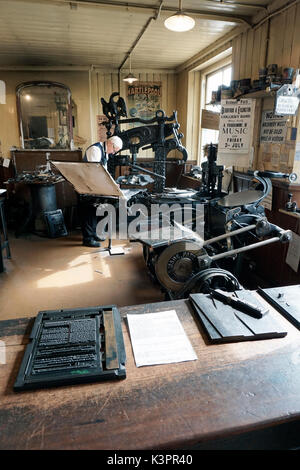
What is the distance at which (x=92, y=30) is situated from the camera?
457 cm

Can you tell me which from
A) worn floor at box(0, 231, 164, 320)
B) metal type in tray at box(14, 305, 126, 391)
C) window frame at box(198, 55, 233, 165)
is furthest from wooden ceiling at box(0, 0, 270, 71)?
metal type in tray at box(14, 305, 126, 391)

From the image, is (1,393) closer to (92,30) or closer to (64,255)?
(64,255)

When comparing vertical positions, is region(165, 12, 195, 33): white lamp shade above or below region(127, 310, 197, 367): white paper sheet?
above

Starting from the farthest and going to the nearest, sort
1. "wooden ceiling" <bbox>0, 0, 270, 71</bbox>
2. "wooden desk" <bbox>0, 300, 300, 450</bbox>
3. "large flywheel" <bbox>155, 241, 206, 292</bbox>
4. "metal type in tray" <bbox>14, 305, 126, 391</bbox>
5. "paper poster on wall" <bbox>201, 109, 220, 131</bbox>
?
"paper poster on wall" <bbox>201, 109, 220, 131</bbox> < "wooden ceiling" <bbox>0, 0, 270, 71</bbox> < "large flywheel" <bbox>155, 241, 206, 292</bbox> < "metal type in tray" <bbox>14, 305, 126, 391</bbox> < "wooden desk" <bbox>0, 300, 300, 450</bbox>

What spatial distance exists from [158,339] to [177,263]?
138 cm

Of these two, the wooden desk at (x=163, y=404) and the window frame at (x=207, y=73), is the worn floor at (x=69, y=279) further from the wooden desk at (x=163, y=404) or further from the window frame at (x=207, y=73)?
the window frame at (x=207, y=73)

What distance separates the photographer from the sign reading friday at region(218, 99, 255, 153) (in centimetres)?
391

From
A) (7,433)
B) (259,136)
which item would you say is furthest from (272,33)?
(7,433)

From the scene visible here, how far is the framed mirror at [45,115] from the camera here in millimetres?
6738

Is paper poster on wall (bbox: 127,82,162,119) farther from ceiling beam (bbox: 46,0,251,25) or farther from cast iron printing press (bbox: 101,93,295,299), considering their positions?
cast iron printing press (bbox: 101,93,295,299)

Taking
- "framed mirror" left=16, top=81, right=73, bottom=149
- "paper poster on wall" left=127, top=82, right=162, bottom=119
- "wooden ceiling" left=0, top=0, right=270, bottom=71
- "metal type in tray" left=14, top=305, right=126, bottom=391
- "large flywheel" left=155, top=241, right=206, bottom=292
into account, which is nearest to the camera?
"metal type in tray" left=14, top=305, right=126, bottom=391

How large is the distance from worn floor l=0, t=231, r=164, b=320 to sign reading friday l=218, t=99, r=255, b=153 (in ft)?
6.26

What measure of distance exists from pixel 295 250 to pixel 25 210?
4.48 metres

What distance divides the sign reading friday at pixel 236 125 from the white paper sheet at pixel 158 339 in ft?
10.2
